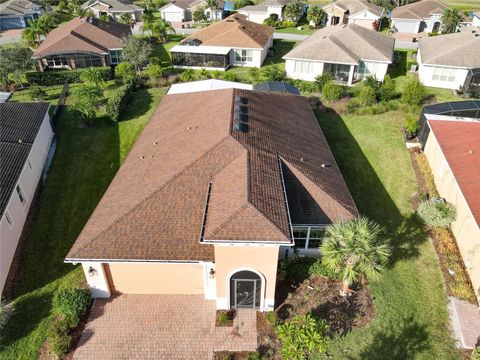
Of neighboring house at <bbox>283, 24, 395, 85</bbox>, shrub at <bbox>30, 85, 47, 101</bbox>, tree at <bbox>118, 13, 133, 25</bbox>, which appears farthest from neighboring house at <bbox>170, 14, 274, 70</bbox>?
tree at <bbox>118, 13, 133, 25</bbox>

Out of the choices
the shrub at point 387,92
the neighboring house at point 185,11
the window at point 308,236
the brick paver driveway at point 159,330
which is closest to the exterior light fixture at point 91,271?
the brick paver driveway at point 159,330

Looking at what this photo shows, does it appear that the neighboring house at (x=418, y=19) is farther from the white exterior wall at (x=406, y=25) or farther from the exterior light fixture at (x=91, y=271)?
the exterior light fixture at (x=91, y=271)

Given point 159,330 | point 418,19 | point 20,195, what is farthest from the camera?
point 418,19

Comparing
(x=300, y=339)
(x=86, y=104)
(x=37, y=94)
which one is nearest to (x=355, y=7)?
(x=86, y=104)

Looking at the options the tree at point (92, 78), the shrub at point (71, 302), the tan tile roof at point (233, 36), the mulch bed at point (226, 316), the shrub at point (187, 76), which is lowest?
the mulch bed at point (226, 316)

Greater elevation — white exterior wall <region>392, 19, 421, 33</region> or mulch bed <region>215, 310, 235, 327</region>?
white exterior wall <region>392, 19, 421, 33</region>

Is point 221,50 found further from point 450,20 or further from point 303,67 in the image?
point 450,20

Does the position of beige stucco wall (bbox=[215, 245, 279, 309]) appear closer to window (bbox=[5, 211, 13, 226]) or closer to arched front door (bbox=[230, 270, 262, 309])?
arched front door (bbox=[230, 270, 262, 309])
